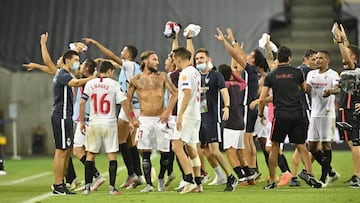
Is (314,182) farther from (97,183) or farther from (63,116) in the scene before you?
(63,116)

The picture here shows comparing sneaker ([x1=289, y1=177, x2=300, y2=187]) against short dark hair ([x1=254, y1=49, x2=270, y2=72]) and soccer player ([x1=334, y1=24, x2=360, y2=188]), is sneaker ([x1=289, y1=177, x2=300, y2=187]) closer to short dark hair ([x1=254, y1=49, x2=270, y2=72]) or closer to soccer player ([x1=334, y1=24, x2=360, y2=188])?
soccer player ([x1=334, y1=24, x2=360, y2=188])

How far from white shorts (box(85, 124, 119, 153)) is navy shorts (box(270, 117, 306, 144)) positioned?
2.42 m

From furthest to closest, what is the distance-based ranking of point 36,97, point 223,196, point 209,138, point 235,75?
point 36,97 → point 235,75 → point 209,138 → point 223,196

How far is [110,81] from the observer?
15.1 meters

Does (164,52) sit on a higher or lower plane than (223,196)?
higher

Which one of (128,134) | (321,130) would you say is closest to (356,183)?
(321,130)

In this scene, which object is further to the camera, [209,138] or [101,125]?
[209,138]

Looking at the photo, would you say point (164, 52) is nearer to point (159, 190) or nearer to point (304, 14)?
point (304, 14)

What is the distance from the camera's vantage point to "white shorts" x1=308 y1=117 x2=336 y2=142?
1661cm

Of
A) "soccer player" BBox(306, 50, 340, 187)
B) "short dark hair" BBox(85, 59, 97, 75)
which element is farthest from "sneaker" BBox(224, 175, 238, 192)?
"short dark hair" BBox(85, 59, 97, 75)

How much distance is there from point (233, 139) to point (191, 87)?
2.13 metres

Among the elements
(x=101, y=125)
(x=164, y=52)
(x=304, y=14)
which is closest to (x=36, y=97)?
(x=164, y=52)

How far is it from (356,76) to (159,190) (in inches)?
132

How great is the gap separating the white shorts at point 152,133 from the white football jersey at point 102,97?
1.58 ft
